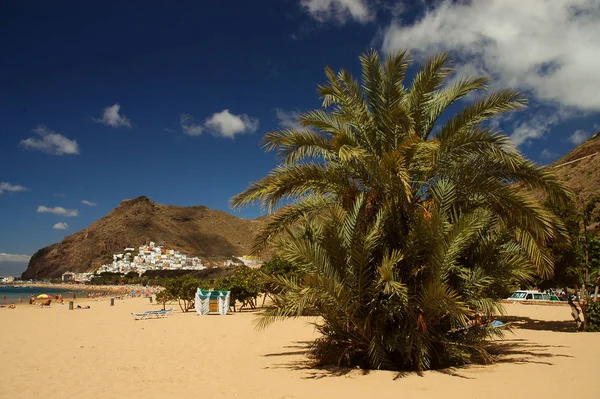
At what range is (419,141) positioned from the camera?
267 inches

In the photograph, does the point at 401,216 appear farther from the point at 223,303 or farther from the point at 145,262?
the point at 145,262

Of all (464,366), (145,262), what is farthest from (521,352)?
(145,262)

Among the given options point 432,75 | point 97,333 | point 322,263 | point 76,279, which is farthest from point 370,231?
point 76,279

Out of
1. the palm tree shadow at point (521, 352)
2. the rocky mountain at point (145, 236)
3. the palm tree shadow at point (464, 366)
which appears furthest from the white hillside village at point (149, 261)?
the palm tree shadow at point (521, 352)

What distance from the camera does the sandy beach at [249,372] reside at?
593 cm

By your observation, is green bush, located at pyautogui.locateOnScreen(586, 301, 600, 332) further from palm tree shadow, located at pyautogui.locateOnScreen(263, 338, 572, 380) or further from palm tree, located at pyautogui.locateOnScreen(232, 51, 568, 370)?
palm tree, located at pyautogui.locateOnScreen(232, 51, 568, 370)

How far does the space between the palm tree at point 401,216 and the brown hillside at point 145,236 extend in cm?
13017

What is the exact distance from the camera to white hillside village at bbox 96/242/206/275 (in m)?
131

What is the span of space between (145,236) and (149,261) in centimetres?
1335

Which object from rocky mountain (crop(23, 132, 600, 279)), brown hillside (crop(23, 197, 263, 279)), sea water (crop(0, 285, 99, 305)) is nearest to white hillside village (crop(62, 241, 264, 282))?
brown hillside (crop(23, 197, 263, 279))

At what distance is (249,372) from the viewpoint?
7.52 m

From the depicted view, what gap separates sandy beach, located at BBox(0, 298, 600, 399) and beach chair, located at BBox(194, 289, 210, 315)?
8380 mm

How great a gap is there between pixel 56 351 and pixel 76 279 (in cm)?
13284

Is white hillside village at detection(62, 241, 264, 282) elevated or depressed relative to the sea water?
elevated
